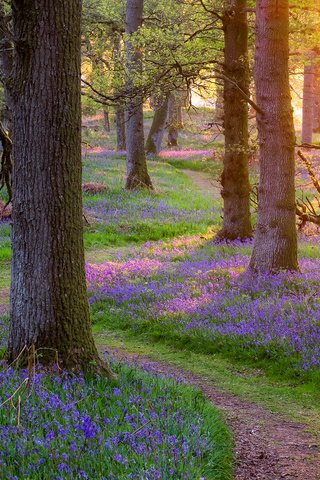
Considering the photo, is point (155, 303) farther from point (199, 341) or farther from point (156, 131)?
point (156, 131)

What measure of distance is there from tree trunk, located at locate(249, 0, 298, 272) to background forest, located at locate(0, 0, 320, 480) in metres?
0.03

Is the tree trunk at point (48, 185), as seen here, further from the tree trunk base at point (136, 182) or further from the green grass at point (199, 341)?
the tree trunk base at point (136, 182)

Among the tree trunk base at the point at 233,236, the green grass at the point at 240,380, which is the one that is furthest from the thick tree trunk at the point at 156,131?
the green grass at the point at 240,380

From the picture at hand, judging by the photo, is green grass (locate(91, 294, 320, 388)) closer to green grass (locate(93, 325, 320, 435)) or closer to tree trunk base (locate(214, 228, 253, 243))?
green grass (locate(93, 325, 320, 435))

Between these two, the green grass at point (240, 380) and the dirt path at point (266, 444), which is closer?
the dirt path at point (266, 444)

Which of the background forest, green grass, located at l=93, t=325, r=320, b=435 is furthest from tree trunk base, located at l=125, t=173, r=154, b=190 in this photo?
green grass, located at l=93, t=325, r=320, b=435

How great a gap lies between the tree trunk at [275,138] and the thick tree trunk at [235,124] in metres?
2.96

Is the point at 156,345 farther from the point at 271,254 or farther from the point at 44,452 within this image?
the point at 44,452

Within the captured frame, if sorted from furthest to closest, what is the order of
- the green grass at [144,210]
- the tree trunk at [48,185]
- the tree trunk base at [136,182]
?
the tree trunk base at [136,182] → the green grass at [144,210] → the tree trunk at [48,185]

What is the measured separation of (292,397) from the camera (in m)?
7.32

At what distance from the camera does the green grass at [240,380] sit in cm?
695

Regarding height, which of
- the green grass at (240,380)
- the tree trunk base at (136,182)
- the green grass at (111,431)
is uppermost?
the tree trunk base at (136,182)

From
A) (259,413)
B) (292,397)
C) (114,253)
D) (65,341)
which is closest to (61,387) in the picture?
(65,341)

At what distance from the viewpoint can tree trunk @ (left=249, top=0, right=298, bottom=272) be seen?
11.2 metres
